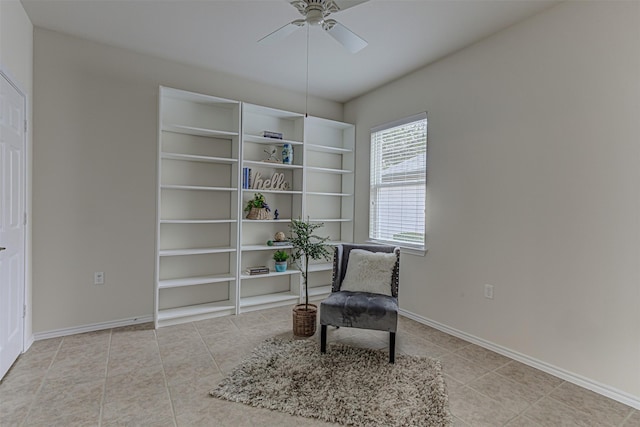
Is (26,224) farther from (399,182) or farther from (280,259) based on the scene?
(399,182)

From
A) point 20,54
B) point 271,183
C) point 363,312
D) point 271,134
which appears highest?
point 20,54

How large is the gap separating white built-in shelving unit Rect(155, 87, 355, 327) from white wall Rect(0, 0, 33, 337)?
1002mm

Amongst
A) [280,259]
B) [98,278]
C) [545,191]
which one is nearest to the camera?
[545,191]

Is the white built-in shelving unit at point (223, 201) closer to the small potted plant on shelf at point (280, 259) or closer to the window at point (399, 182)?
the small potted plant on shelf at point (280, 259)

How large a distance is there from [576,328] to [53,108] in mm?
4689

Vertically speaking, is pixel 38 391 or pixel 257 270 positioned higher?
pixel 257 270

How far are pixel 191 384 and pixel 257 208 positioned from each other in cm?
205

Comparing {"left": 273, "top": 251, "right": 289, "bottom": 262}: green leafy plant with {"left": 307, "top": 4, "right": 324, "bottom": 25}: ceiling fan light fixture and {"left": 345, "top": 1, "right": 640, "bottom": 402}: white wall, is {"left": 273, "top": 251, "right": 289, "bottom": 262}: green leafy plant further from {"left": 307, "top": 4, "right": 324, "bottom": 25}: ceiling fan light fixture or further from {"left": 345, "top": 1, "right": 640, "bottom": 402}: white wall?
{"left": 307, "top": 4, "right": 324, "bottom": 25}: ceiling fan light fixture

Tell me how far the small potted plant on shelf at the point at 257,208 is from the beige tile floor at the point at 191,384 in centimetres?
133

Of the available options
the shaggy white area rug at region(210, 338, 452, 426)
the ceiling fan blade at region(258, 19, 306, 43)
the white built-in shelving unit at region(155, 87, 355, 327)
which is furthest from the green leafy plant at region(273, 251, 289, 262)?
the ceiling fan blade at region(258, 19, 306, 43)

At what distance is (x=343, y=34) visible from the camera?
217cm

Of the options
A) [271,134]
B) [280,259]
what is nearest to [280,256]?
[280,259]

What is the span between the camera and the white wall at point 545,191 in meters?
2.12

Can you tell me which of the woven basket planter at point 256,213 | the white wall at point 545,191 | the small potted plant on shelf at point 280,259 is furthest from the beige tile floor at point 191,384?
the woven basket planter at point 256,213
